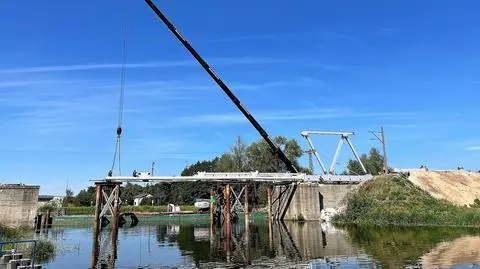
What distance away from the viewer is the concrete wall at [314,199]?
234 ft

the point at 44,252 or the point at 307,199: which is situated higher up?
the point at 307,199

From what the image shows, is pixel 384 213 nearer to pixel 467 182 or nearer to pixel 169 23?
pixel 467 182

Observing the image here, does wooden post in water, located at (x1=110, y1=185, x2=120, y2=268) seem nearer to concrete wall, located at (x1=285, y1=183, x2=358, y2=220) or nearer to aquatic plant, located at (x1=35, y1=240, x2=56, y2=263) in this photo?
aquatic plant, located at (x1=35, y1=240, x2=56, y2=263)

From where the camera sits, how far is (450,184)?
233 ft

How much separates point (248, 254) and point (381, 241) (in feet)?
43.0

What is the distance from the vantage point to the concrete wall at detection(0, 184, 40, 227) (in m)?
58.9

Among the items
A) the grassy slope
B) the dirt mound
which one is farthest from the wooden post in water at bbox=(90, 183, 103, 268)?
the dirt mound

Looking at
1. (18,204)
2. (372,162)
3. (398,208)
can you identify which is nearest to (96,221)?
(18,204)

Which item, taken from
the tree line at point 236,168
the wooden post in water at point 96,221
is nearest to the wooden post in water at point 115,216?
the wooden post in water at point 96,221

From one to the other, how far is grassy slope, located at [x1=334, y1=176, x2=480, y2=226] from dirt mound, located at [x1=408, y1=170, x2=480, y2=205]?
93.3 inches

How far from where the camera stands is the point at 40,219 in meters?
67.2

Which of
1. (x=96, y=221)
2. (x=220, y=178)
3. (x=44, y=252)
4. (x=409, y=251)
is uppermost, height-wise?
(x=220, y=178)

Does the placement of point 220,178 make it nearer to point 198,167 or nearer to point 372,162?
point 198,167

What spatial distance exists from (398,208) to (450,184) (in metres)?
16.2
